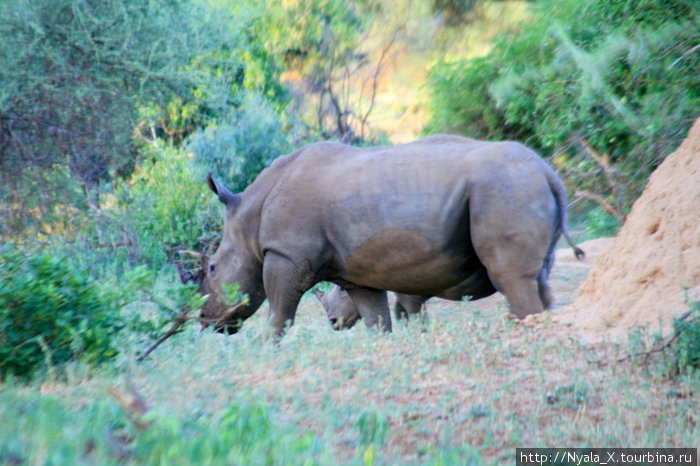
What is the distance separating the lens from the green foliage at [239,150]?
44.4 ft

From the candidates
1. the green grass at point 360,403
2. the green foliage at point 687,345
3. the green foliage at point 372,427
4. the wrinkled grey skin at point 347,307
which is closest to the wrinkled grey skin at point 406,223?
the wrinkled grey skin at point 347,307

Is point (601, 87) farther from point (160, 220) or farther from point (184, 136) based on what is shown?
point (184, 136)

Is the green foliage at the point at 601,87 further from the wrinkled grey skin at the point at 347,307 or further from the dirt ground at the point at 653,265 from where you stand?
the dirt ground at the point at 653,265

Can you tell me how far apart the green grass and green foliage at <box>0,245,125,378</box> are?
21cm

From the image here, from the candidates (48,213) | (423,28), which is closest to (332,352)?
(48,213)

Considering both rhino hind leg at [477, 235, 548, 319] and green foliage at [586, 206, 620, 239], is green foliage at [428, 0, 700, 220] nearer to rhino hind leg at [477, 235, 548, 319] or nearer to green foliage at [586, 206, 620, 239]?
green foliage at [586, 206, 620, 239]

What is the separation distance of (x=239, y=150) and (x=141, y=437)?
1059cm

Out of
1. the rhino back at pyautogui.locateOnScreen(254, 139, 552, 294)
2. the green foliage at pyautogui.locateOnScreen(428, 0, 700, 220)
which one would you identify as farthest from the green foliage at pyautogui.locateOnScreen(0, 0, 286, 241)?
the green foliage at pyautogui.locateOnScreen(428, 0, 700, 220)

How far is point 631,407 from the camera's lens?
172 inches

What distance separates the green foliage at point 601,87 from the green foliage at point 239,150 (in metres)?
3.56

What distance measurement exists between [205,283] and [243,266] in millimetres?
494

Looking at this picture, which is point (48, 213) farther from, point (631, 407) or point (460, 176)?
point (631, 407)

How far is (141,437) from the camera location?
325 centimetres

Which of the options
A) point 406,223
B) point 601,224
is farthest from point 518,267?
point 601,224
